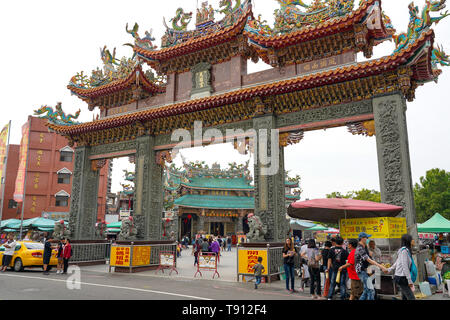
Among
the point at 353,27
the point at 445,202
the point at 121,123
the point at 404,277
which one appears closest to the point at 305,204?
the point at 404,277

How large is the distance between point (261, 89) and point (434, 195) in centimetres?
3562

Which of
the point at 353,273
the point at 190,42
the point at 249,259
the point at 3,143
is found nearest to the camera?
the point at 353,273

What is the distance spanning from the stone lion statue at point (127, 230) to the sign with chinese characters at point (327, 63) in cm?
954

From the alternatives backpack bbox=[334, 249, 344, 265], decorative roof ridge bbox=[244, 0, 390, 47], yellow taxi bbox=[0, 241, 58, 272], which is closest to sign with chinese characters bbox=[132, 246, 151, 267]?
yellow taxi bbox=[0, 241, 58, 272]

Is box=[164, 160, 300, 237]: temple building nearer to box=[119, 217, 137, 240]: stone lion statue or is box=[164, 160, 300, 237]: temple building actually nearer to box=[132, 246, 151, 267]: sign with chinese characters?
box=[119, 217, 137, 240]: stone lion statue

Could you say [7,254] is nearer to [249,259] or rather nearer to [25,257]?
[25,257]

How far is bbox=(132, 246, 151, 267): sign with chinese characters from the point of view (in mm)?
13445

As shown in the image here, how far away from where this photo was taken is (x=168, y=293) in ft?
28.1

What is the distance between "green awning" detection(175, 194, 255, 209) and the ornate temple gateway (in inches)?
716

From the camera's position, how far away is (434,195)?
3841 centimetres

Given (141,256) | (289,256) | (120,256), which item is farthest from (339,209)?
(120,256)

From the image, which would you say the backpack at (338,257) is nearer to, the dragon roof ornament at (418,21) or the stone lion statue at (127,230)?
the dragon roof ornament at (418,21)

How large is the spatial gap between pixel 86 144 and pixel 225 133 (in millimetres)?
8410
